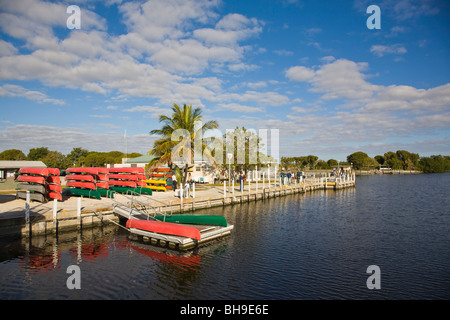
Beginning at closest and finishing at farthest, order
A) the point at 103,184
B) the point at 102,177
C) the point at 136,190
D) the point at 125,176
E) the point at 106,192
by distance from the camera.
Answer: the point at 106,192
the point at 102,177
the point at 103,184
the point at 136,190
the point at 125,176

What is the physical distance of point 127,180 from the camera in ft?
90.3

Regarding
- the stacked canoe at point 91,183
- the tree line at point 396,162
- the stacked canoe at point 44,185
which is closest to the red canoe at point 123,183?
the stacked canoe at point 91,183

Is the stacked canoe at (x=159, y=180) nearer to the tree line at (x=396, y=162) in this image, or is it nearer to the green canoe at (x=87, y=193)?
the green canoe at (x=87, y=193)

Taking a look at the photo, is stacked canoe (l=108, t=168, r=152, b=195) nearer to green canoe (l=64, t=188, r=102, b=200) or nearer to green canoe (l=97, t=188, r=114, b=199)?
green canoe (l=97, t=188, r=114, b=199)

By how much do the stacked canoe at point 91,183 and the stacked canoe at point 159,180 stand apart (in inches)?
259

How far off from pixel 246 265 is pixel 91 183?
17086 millimetres

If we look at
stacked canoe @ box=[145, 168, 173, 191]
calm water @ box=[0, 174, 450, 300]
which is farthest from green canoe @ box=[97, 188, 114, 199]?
stacked canoe @ box=[145, 168, 173, 191]

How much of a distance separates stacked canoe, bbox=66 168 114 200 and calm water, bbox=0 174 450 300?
6079mm

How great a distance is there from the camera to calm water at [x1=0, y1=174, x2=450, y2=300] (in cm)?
988

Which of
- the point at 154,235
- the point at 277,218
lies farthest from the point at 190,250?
the point at 277,218

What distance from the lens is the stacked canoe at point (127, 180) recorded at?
2655cm

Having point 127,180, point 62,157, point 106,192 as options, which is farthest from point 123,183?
point 62,157

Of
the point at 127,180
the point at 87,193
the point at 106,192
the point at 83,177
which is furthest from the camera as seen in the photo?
the point at 127,180

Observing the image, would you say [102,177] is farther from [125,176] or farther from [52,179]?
[52,179]
